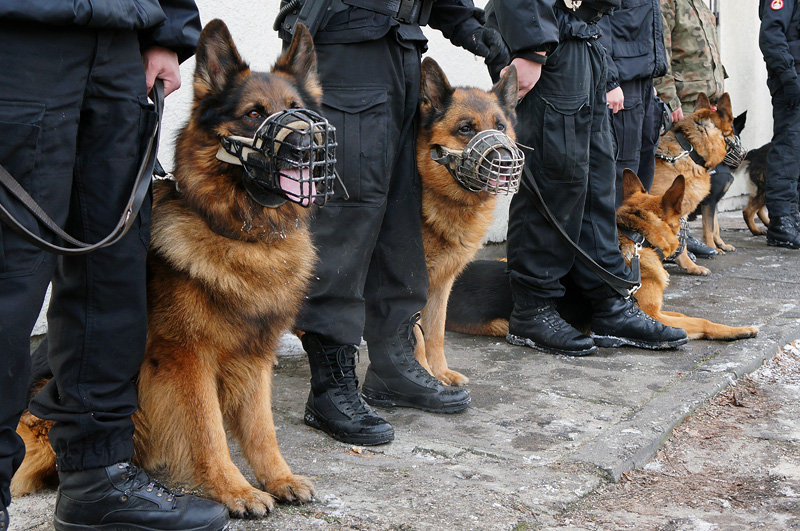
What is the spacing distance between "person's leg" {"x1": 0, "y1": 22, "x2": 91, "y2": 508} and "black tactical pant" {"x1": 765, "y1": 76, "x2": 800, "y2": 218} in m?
7.59

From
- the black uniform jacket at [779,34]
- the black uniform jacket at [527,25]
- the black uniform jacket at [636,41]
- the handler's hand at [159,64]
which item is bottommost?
the handler's hand at [159,64]

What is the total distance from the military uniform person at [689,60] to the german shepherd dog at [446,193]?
323cm

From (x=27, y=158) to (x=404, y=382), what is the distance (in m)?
1.93

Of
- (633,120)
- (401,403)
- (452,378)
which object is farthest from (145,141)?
(633,120)

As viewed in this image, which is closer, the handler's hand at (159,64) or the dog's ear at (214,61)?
the handler's hand at (159,64)

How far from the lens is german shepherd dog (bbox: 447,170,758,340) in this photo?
446cm

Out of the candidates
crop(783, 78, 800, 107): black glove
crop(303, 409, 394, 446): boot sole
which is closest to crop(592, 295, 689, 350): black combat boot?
crop(303, 409, 394, 446): boot sole

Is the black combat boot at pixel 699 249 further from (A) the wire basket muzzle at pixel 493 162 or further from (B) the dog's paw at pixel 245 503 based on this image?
(B) the dog's paw at pixel 245 503

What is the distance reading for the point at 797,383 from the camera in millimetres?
3875

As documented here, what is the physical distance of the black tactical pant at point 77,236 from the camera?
1.60 meters

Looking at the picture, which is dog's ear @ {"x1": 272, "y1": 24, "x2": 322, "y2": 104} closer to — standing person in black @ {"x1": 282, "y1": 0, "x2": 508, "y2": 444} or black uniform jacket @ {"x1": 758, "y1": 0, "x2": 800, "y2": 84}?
standing person in black @ {"x1": 282, "y1": 0, "x2": 508, "y2": 444}

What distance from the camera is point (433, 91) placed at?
3.48 m

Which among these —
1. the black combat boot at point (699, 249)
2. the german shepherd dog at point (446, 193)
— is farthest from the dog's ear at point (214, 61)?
the black combat boot at point (699, 249)

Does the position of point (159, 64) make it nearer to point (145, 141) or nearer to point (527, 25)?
point (145, 141)
